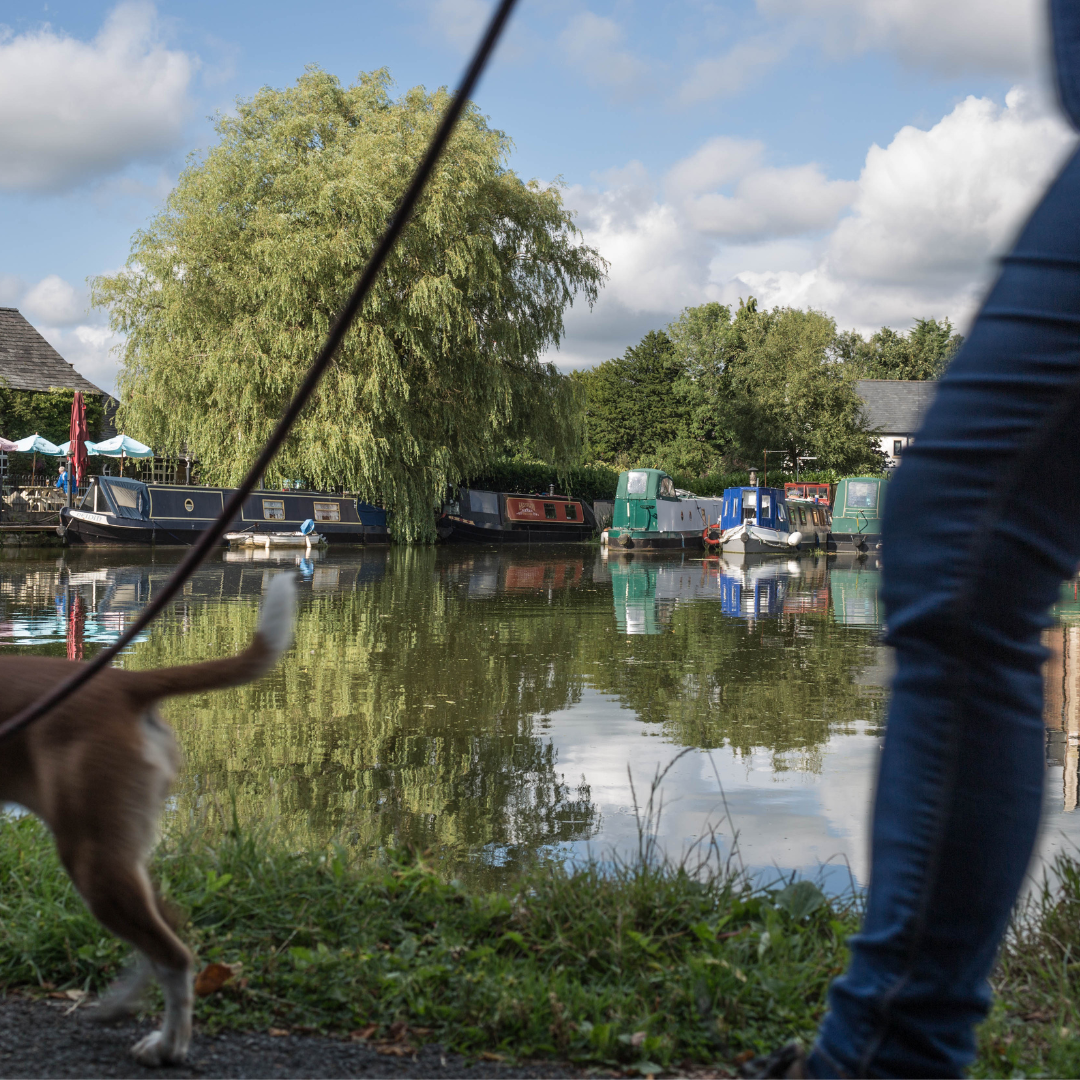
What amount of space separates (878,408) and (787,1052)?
81.5 m

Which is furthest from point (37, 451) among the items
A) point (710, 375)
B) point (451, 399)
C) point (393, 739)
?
point (710, 375)

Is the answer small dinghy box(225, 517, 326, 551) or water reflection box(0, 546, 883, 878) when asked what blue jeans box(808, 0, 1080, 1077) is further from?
small dinghy box(225, 517, 326, 551)

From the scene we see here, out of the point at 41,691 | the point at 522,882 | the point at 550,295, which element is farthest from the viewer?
the point at 550,295

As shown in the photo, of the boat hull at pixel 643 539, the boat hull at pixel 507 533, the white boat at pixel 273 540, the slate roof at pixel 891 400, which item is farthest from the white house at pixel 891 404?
the white boat at pixel 273 540

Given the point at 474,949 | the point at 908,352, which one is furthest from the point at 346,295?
the point at 908,352

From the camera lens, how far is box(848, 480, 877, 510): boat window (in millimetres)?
38562

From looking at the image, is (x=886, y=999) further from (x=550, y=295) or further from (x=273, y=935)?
(x=550, y=295)

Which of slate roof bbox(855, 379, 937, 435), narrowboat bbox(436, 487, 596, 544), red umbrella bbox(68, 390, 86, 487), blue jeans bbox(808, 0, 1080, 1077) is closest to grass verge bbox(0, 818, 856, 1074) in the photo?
blue jeans bbox(808, 0, 1080, 1077)

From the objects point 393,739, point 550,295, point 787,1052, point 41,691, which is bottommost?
point 393,739

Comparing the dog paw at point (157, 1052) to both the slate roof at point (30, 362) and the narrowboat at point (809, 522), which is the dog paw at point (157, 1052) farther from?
the slate roof at point (30, 362)

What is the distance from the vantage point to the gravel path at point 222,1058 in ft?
6.62

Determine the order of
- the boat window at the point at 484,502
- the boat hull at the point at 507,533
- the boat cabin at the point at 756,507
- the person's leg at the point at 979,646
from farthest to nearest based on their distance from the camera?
the boat window at the point at 484,502
the boat hull at the point at 507,533
the boat cabin at the point at 756,507
the person's leg at the point at 979,646

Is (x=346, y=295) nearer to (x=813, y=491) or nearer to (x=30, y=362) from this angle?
(x=30, y=362)

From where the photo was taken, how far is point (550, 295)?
3164cm
